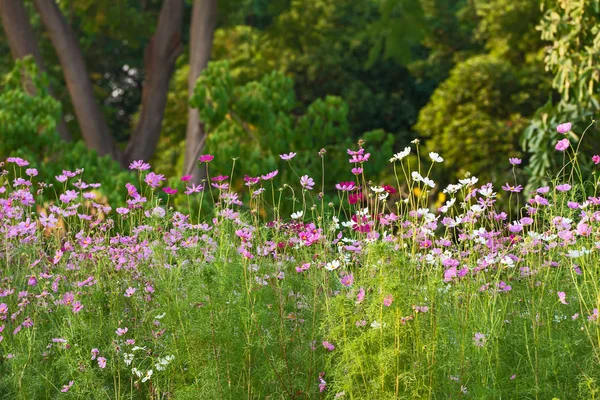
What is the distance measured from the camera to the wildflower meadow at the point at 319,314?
318cm

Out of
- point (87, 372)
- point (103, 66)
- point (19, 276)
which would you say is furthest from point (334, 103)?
point (103, 66)

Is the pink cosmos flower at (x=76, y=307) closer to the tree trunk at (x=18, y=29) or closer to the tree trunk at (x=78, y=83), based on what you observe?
the tree trunk at (x=18, y=29)

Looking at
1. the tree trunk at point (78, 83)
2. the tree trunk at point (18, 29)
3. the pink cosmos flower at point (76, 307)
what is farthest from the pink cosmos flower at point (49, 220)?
the tree trunk at point (78, 83)

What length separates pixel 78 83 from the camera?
1262 cm

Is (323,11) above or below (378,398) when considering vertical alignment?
above

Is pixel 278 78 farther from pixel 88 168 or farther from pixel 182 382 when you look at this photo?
pixel 182 382

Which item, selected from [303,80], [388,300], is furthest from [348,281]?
[303,80]

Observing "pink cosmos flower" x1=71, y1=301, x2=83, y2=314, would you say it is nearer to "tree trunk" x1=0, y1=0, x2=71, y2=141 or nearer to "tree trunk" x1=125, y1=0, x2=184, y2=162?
"tree trunk" x1=0, y1=0, x2=71, y2=141

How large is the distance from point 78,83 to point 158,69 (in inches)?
49.4

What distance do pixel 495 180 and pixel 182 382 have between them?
420 inches

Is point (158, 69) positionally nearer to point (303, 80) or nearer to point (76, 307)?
point (303, 80)

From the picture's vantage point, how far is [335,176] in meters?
10.1

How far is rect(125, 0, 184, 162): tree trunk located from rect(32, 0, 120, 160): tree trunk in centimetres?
56

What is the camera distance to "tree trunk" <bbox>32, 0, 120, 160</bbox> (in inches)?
493
